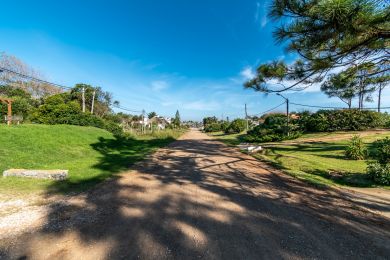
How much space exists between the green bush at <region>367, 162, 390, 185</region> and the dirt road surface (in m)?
1.92

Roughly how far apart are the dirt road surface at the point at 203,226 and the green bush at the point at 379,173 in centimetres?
192

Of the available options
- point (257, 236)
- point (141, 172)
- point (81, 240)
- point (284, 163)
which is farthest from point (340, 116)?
point (81, 240)

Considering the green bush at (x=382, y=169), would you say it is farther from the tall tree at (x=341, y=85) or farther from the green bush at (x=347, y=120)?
the green bush at (x=347, y=120)

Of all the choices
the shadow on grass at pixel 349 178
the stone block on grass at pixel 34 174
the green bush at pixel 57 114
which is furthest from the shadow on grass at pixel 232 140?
the stone block on grass at pixel 34 174

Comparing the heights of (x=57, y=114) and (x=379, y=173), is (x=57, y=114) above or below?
above

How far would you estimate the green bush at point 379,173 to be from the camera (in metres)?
6.50

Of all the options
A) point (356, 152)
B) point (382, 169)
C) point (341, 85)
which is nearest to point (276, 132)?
point (356, 152)

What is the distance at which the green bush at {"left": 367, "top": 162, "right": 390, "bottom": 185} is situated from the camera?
256 inches

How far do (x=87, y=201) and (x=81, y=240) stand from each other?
1863mm

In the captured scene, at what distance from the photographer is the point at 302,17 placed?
5.10 meters

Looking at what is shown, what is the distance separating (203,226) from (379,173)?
240 inches

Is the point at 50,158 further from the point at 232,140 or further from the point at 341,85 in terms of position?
the point at 232,140

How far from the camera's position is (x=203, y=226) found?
12.0ft

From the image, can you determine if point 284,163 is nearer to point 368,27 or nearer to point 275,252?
point 368,27
